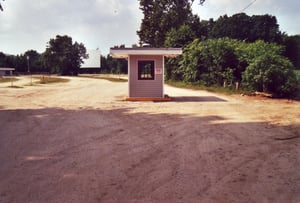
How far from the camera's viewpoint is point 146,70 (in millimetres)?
18078

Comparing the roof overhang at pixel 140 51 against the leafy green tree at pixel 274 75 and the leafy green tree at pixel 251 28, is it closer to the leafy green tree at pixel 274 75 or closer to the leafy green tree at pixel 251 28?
the leafy green tree at pixel 274 75

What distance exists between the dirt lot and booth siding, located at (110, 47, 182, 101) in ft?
20.3

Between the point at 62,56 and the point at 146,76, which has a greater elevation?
the point at 62,56

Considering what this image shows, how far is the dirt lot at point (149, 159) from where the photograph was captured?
4.67 m

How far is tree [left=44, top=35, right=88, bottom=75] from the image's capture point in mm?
82438

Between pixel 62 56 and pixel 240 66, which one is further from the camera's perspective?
pixel 62 56

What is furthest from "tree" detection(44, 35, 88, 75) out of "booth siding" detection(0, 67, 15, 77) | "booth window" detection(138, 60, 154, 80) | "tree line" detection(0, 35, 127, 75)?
"booth window" detection(138, 60, 154, 80)

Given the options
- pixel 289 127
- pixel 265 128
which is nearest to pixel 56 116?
pixel 265 128

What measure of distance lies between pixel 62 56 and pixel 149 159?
8056 cm

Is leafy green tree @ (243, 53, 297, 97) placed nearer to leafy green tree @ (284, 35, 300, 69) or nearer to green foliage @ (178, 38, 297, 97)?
green foliage @ (178, 38, 297, 97)

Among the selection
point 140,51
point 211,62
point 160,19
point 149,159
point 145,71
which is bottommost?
point 149,159

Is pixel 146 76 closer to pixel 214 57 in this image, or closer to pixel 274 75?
pixel 274 75

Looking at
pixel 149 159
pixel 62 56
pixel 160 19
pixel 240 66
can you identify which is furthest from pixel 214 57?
pixel 62 56

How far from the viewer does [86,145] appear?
7.63 meters
